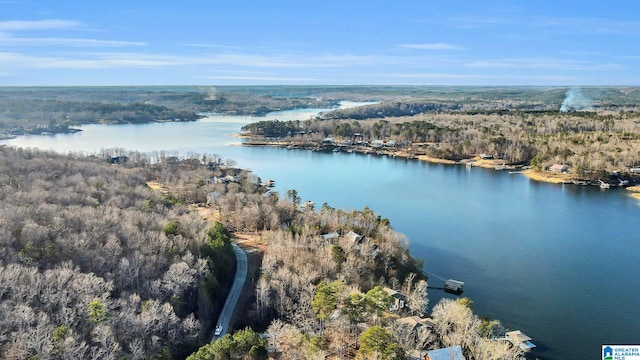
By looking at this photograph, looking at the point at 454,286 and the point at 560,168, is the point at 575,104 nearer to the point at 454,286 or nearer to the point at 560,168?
the point at 560,168

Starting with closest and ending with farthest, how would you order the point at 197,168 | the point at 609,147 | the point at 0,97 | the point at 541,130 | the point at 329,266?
1. the point at 329,266
2. the point at 197,168
3. the point at 609,147
4. the point at 541,130
5. the point at 0,97

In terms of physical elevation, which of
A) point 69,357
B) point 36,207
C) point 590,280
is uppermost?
point 36,207

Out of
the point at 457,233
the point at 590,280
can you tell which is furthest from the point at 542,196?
the point at 590,280

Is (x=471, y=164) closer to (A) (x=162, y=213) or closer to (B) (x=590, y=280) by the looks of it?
(B) (x=590, y=280)

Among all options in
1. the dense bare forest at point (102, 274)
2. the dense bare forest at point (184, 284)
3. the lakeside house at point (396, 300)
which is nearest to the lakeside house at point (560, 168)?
the dense bare forest at point (184, 284)

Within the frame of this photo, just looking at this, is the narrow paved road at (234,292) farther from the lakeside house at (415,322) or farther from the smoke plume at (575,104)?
the smoke plume at (575,104)

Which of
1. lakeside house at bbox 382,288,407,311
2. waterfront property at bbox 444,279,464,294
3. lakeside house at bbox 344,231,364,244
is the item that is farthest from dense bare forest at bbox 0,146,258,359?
waterfront property at bbox 444,279,464,294

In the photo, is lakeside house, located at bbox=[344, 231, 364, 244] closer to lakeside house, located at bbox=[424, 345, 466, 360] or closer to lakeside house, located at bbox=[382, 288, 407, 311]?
lakeside house, located at bbox=[382, 288, 407, 311]
